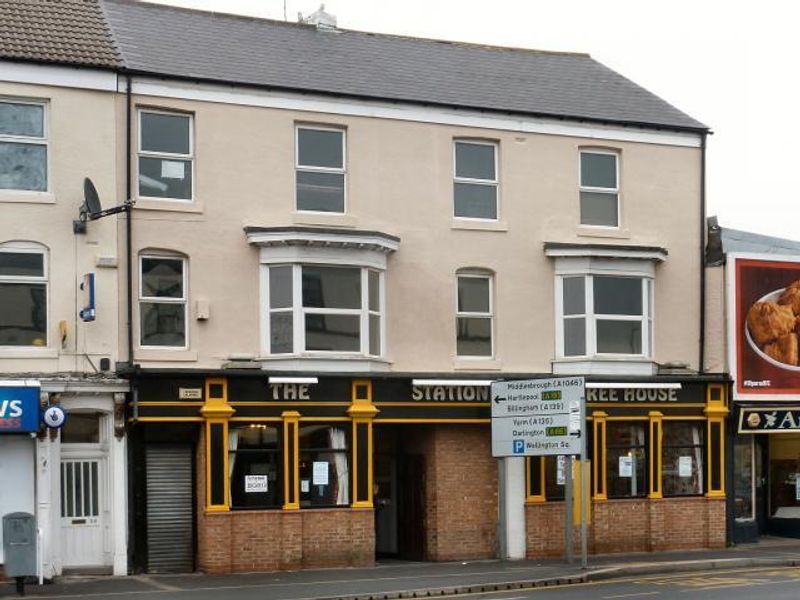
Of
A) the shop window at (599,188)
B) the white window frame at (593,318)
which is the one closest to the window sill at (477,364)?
the white window frame at (593,318)

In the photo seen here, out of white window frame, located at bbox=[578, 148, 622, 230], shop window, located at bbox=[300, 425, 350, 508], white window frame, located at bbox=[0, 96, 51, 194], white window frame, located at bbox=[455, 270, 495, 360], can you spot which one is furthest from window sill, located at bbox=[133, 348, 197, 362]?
white window frame, located at bbox=[578, 148, 622, 230]

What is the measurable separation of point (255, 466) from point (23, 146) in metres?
7.09

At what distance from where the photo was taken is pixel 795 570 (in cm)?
2636

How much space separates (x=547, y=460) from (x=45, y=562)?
33.7ft

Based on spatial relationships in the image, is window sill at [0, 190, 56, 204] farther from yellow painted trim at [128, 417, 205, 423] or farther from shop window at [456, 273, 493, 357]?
shop window at [456, 273, 493, 357]

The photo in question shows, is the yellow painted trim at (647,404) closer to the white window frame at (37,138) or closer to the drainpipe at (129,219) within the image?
the drainpipe at (129,219)

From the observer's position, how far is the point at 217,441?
2578 centimetres

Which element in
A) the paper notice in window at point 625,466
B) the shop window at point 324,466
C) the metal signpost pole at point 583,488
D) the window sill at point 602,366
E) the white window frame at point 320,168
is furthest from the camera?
the paper notice in window at point 625,466

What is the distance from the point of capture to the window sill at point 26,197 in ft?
80.9

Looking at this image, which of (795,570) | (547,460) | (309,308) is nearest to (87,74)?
(309,308)

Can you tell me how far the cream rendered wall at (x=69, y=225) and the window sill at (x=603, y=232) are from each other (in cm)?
983

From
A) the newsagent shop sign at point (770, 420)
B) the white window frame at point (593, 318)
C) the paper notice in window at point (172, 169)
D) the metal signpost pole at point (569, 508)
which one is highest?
the paper notice in window at point (172, 169)

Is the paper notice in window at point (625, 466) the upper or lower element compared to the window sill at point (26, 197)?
lower

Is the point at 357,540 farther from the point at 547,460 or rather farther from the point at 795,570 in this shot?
the point at 795,570
